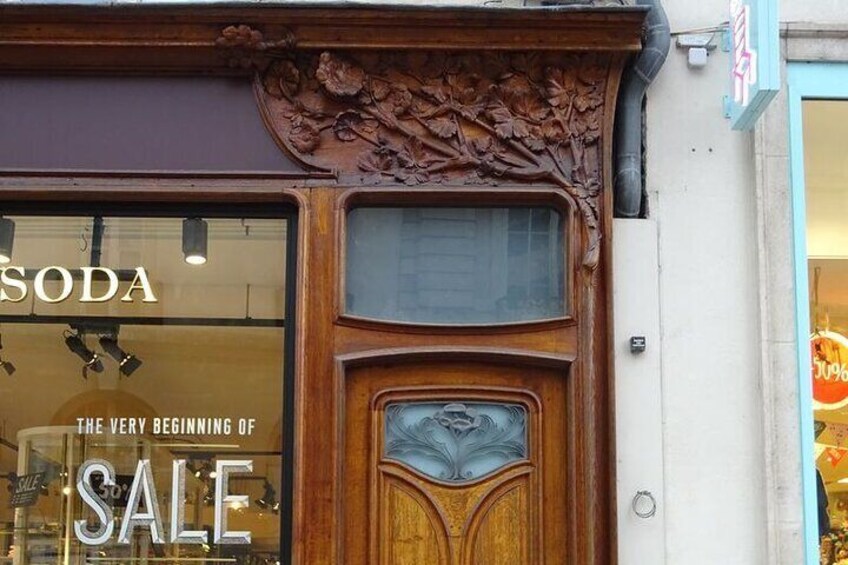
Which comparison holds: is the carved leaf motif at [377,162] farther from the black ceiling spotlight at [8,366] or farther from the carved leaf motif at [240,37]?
the black ceiling spotlight at [8,366]

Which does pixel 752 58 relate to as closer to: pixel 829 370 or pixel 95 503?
pixel 829 370

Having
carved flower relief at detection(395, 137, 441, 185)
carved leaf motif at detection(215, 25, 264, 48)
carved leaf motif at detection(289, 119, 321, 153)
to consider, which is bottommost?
carved flower relief at detection(395, 137, 441, 185)

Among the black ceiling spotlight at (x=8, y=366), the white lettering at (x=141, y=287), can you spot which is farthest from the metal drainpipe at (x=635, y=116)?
the black ceiling spotlight at (x=8, y=366)

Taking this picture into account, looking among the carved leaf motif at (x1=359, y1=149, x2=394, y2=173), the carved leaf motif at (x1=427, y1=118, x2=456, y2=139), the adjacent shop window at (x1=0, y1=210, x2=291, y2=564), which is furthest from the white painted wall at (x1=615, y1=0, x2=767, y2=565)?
the adjacent shop window at (x1=0, y1=210, x2=291, y2=564)

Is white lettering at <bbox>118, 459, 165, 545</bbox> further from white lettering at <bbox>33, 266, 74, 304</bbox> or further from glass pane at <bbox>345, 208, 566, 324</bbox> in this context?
glass pane at <bbox>345, 208, 566, 324</bbox>

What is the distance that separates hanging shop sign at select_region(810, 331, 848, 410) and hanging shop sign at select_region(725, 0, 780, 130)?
3.87ft

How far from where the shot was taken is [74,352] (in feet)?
22.7

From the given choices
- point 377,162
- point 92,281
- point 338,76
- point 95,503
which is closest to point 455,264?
point 377,162

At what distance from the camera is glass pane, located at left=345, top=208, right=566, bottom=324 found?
6793mm

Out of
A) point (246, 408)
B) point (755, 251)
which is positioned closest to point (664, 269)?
point (755, 251)

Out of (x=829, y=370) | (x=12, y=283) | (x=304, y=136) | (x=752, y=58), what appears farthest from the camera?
(x=12, y=283)

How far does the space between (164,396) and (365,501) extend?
1192mm

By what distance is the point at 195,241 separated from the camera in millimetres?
6980

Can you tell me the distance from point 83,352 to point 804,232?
12.4 ft
